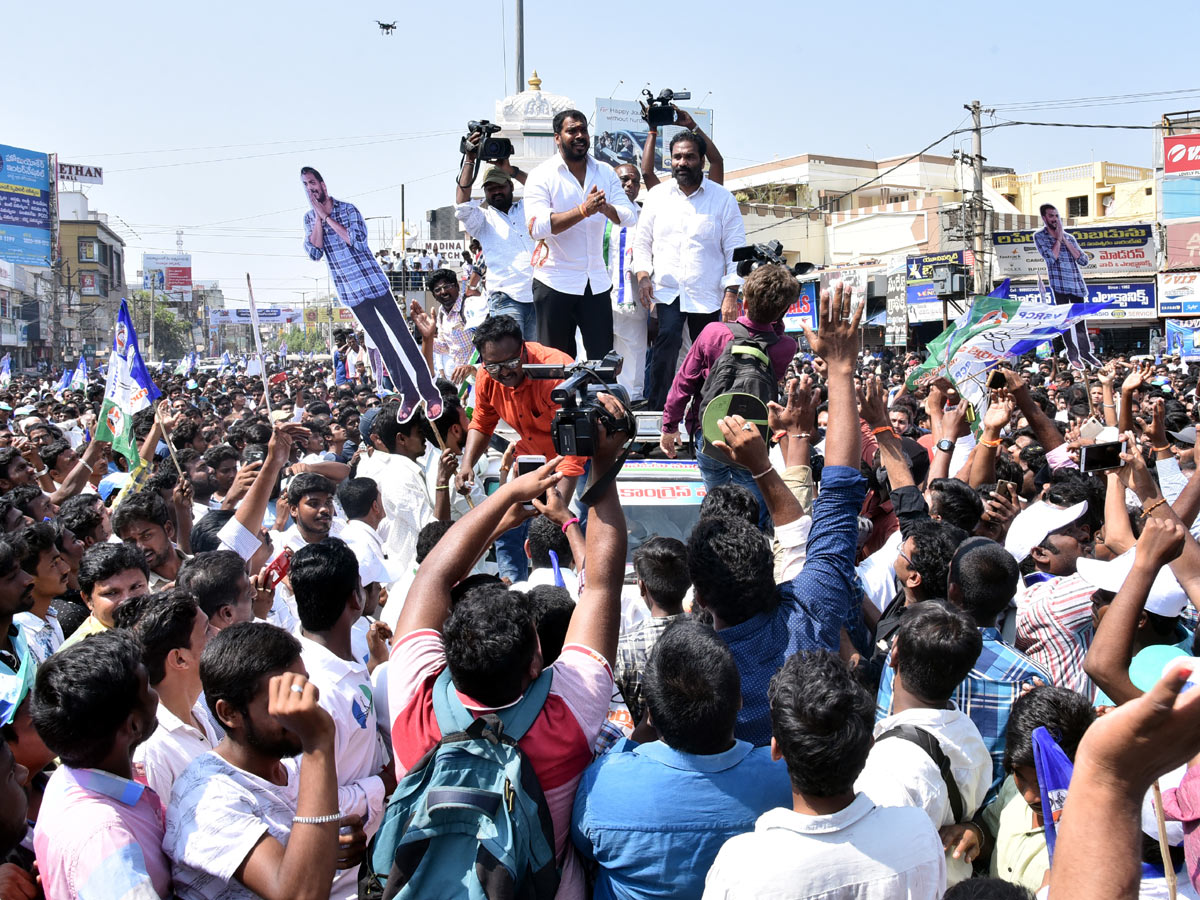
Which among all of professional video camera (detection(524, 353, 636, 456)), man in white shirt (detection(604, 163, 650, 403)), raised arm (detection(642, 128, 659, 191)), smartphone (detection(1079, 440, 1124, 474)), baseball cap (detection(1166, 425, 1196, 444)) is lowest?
baseball cap (detection(1166, 425, 1196, 444))

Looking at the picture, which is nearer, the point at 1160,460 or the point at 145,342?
the point at 1160,460

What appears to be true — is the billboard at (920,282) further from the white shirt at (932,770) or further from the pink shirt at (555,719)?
the pink shirt at (555,719)

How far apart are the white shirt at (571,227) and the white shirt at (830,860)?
5784 millimetres

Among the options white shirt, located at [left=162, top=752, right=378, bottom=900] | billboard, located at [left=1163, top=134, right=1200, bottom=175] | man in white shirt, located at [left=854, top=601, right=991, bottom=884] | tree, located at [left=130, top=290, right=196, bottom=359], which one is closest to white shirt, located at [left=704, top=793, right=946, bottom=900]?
man in white shirt, located at [left=854, top=601, right=991, bottom=884]

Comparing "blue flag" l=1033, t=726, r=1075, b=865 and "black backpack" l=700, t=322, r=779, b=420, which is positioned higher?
"black backpack" l=700, t=322, r=779, b=420

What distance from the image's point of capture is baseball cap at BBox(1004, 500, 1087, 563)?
5.06 metres

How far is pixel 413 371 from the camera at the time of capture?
6445 mm

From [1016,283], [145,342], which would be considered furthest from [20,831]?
[145,342]

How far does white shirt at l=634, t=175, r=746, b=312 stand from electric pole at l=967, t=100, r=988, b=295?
66.9 feet

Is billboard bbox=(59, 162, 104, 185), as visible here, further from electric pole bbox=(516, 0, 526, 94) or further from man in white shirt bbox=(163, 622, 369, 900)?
man in white shirt bbox=(163, 622, 369, 900)

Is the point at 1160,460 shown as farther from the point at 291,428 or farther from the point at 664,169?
the point at 664,169

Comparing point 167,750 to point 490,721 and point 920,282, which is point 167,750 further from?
point 920,282

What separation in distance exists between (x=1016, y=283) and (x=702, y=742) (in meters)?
34.3

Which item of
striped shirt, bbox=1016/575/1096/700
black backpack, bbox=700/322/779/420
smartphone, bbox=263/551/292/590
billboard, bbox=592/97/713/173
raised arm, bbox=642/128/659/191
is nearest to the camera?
striped shirt, bbox=1016/575/1096/700
